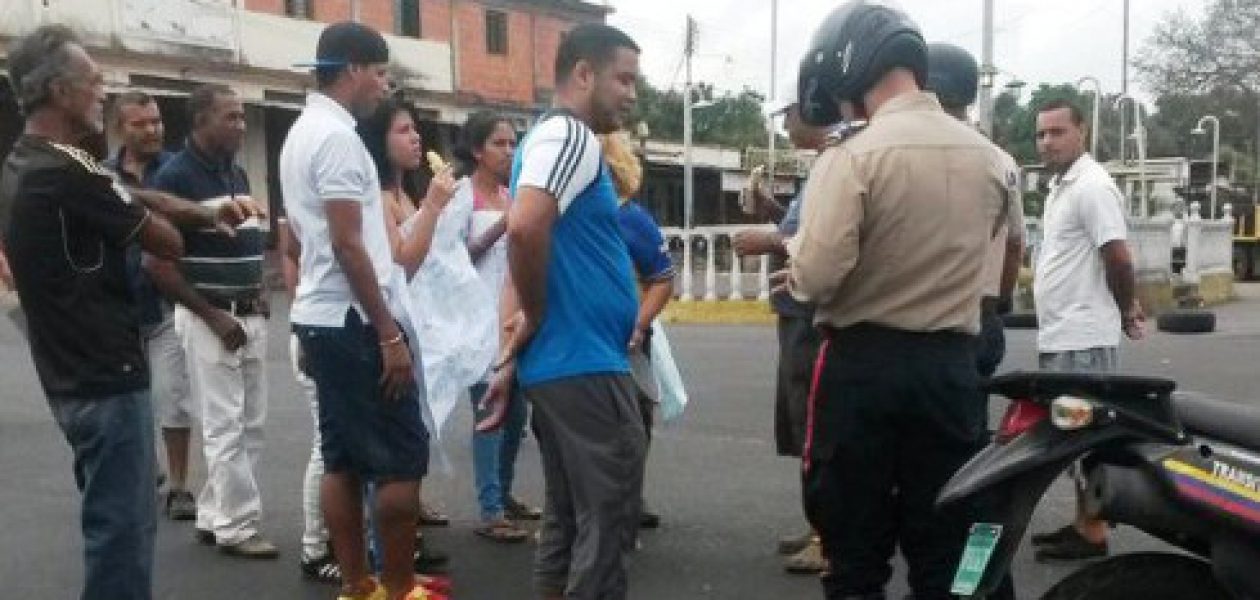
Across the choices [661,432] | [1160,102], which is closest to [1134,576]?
[661,432]

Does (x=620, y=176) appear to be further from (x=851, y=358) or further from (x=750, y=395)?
(x=750, y=395)

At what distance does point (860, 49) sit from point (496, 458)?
8.89ft

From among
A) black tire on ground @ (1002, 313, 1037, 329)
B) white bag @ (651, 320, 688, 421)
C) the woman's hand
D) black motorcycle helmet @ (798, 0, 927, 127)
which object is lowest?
white bag @ (651, 320, 688, 421)

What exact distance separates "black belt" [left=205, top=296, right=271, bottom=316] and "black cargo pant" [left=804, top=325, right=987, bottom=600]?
2716 mm

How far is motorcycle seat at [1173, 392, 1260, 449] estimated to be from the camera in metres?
2.85

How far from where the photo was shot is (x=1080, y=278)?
4.94 m

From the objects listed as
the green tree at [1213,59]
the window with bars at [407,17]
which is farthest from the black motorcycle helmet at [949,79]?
the green tree at [1213,59]

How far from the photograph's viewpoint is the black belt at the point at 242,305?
4.95 m

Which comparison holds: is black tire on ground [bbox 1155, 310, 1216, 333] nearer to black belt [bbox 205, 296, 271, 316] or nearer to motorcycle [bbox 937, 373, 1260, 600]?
black belt [bbox 205, 296, 271, 316]

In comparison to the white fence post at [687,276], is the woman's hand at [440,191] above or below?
above

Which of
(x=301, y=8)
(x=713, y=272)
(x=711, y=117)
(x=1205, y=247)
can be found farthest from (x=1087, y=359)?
(x=711, y=117)

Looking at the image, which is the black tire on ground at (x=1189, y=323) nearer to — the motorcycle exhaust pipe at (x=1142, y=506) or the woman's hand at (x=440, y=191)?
the woman's hand at (x=440, y=191)

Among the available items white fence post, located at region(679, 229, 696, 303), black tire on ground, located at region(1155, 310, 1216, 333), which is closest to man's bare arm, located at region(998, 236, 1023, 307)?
black tire on ground, located at region(1155, 310, 1216, 333)

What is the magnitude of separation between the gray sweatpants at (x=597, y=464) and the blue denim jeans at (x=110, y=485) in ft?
3.70
